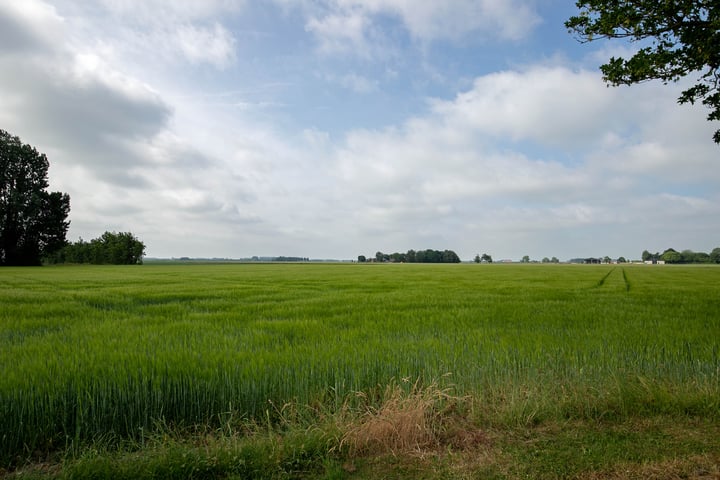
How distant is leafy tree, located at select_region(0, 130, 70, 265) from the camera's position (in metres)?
53.9

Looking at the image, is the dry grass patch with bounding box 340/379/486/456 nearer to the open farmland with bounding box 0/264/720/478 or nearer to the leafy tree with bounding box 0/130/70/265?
the open farmland with bounding box 0/264/720/478

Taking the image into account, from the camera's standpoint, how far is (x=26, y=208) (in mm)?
54156

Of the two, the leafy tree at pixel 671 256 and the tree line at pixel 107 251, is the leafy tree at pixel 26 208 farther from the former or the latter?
the leafy tree at pixel 671 256

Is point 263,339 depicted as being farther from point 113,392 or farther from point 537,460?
point 537,460

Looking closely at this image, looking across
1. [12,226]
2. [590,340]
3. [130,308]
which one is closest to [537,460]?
[590,340]

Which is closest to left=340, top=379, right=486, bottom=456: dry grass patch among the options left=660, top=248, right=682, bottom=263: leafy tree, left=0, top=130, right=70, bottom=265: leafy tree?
left=0, top=130, right=70, bottom=265: leafy tree

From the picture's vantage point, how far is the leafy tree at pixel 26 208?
5394 cm

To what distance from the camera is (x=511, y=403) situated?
389 cm

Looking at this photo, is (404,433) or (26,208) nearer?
(404,433)

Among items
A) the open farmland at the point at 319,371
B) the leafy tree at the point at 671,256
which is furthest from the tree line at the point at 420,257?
the open farmland at the point at 319,371

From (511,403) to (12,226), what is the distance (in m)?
75.5

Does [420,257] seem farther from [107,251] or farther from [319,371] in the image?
[319,371]

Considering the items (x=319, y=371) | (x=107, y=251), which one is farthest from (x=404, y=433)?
(x=107, y=251)

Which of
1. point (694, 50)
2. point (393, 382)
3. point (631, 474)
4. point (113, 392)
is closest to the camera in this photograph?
point (631, 474)
